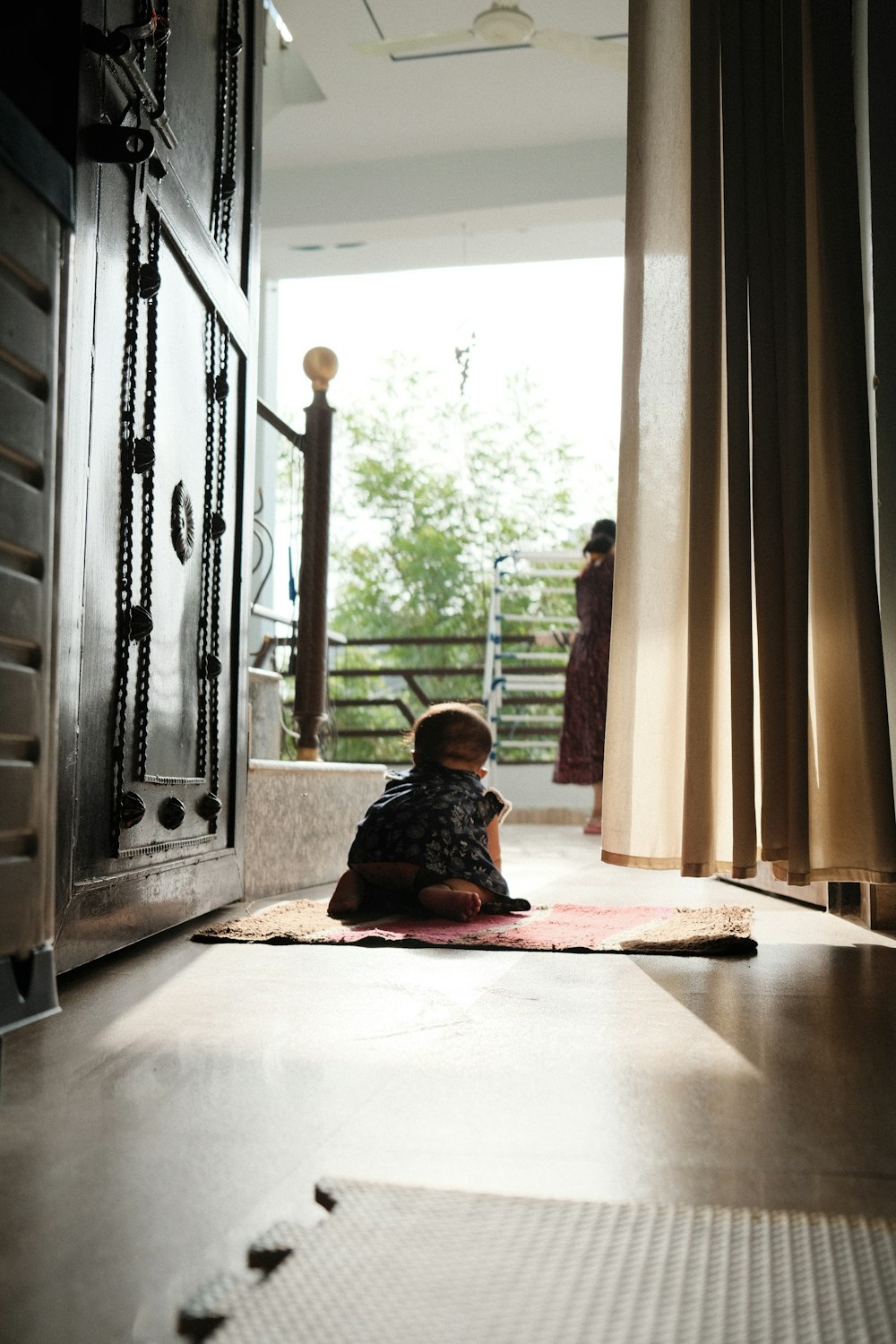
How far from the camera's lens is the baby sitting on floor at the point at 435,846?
2.13 m

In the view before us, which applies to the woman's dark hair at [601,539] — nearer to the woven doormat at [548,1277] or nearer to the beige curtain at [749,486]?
the beige curtain at [749,486]

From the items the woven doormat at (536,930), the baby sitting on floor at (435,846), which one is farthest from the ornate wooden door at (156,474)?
the baby sitting on floor at (435,846)

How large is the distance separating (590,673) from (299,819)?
312cm

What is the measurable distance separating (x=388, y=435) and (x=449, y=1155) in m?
11.3

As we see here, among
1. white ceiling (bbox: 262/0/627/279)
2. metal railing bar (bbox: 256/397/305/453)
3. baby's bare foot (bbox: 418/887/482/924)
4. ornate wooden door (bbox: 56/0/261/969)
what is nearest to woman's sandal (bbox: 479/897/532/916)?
baby's bare foot (bbox: 418/887/482/924)

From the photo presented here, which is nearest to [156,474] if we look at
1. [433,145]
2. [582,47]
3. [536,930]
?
[536,930]

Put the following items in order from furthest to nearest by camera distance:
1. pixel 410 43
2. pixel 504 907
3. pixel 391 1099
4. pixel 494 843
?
pixel 410 43 < pixel 494 843 < pixel 504 907 < pixel 391 1099

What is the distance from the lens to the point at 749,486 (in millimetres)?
1932

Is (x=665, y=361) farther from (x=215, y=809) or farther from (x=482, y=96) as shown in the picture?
(x=482, y=96)

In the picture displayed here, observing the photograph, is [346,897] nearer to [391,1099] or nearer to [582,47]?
[391,1099]

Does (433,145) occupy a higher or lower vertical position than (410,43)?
higher

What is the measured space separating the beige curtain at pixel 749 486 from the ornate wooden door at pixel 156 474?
2.47 ft

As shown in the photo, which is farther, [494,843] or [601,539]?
[601,539]

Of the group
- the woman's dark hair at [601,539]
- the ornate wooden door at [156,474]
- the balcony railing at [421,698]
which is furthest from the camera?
the balcony railing at [421,698]
